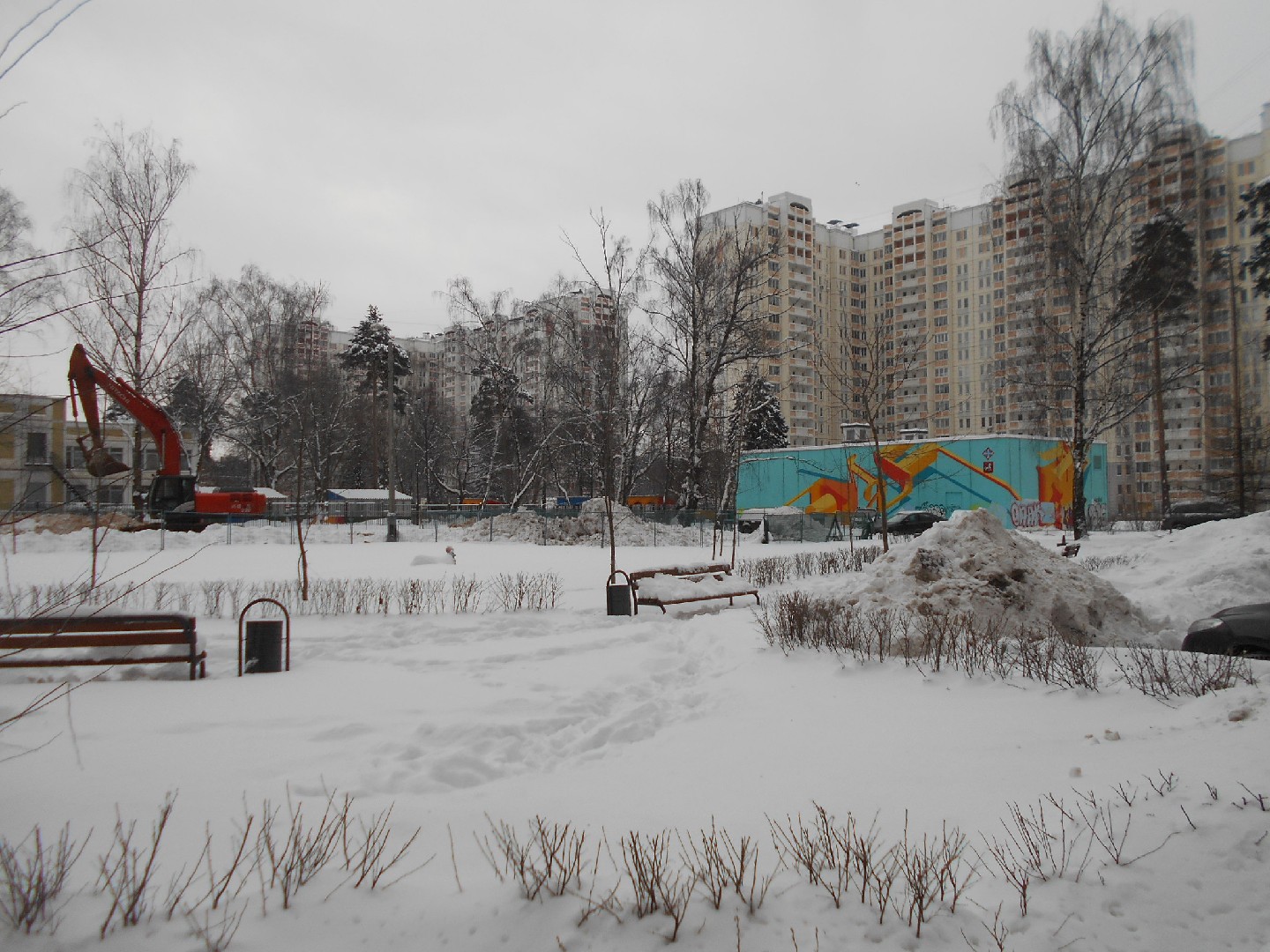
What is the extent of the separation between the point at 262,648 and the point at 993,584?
8.29m

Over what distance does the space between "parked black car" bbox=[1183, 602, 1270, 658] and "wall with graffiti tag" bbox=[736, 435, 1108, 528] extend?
25.4 metres

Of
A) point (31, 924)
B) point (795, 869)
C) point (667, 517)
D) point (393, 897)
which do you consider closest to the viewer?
point (31, 924)

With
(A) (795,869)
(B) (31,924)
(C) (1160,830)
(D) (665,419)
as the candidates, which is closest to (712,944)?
(A) (795,869)

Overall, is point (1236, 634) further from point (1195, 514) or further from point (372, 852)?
point (1195, 514)

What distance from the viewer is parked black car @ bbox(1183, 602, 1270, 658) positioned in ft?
22.9

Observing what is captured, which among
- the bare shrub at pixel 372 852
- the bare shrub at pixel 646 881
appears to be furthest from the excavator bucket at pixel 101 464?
the bare shrub at pixel 646 881

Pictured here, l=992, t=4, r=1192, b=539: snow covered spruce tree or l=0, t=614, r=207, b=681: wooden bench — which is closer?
l=0, t=614, r=207, b=681: wooden bench

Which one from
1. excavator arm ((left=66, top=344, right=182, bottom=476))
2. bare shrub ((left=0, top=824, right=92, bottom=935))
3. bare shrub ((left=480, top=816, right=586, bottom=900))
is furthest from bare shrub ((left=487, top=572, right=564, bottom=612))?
excavator arm ((left=66, top=344, right=182, bottom=476))

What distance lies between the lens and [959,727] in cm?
543

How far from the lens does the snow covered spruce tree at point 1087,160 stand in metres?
21.8

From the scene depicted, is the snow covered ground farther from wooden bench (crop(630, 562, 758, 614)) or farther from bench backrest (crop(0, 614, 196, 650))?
wooden bench (crop(630, 562, 758, 614))

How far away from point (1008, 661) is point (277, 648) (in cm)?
711

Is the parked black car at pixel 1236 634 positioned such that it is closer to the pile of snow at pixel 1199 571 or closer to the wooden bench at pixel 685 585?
the pile of snow at pixel 1199 571

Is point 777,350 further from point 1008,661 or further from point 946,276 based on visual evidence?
point 946,276
